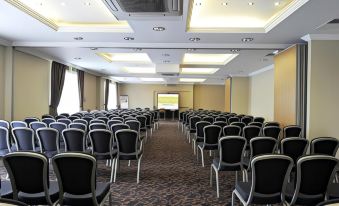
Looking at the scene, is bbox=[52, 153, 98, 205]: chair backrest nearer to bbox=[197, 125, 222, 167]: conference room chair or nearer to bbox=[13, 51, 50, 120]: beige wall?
bbox=[197, 125, 222, 167]: conference room chair

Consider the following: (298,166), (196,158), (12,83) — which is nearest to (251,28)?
(196,158)

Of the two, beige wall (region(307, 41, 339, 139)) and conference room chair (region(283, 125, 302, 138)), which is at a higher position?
beige wall (region(307, 41, 339, 139))

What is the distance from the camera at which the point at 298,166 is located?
2.95 m

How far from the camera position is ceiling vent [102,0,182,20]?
14.8ft

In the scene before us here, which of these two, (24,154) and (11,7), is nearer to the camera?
(24,154)

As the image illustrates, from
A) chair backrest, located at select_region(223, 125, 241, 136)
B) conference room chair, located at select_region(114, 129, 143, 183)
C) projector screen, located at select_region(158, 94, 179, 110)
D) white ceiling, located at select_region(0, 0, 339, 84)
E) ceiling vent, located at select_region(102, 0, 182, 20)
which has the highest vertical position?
white ceiling, located at select_region(0, 0, 339, 84)

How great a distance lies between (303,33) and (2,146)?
7.22m

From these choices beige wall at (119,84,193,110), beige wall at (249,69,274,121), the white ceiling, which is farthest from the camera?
beige wall at (119,84,193,110)

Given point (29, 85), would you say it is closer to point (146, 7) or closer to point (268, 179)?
point (146, 7)

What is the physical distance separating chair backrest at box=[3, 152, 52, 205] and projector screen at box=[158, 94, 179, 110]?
2200 cm

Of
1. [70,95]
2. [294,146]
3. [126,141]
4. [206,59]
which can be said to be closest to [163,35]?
[126,141]

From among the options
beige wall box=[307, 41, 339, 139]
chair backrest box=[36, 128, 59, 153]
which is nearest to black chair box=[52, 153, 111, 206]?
chair backrest box=[36, 128, 59, 153]

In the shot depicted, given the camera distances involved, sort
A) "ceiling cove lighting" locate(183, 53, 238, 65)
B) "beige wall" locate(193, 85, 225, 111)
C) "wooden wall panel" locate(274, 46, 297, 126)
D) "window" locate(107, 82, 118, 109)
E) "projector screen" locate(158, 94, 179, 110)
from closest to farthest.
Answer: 1. "wooden wall panel" locate(274, 46, 297, 126)
2. "ceiling cove lighting" locate(183, 53, 238, 65)
3. "window" locate(107, 82, 118, 109)
4. "projector screen" locate(158, 94, 179, 110)
5. "beige wall" locate(193, 85, 225, 111)

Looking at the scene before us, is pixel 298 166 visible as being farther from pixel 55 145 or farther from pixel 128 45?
pixel 128 45
